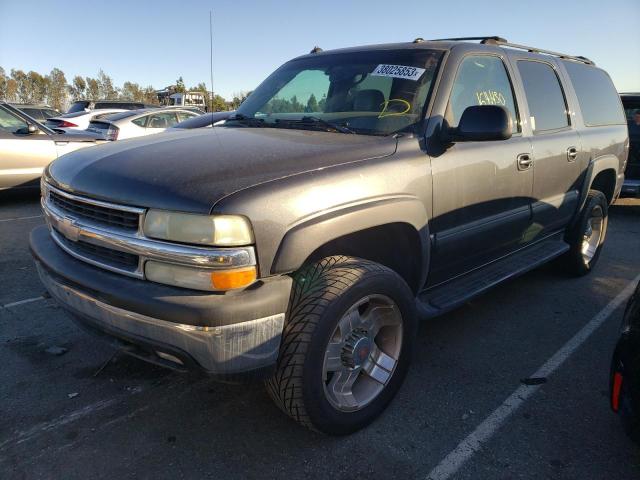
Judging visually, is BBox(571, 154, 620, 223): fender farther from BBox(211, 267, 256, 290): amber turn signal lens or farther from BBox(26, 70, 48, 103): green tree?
BBox(26, 70, 48, 103): green tree

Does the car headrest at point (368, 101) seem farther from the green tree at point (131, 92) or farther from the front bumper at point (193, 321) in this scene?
the green tree at point (131, 92)

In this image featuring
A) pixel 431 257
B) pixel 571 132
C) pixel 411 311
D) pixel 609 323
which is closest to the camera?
pixel 411 311

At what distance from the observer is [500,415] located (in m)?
2.68

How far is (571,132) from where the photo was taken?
13.5 ft

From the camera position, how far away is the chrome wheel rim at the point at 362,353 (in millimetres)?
2414

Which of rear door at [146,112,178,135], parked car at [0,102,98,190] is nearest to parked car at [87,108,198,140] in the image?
rear door at [146,112,178,135]

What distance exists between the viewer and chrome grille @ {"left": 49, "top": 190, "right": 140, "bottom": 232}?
2139mm

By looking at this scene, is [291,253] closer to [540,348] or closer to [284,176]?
[284,176]

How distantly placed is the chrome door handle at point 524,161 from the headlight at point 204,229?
2.24 meters

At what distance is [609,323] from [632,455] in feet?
5.57

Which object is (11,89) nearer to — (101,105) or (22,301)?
(101,105)

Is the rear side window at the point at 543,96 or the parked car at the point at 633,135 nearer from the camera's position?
the rear side window at the point at 543,96

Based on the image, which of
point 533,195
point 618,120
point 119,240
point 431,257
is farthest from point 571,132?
point 119,240

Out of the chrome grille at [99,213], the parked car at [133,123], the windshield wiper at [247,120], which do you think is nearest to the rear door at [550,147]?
the windshield wiper at [247,120]
